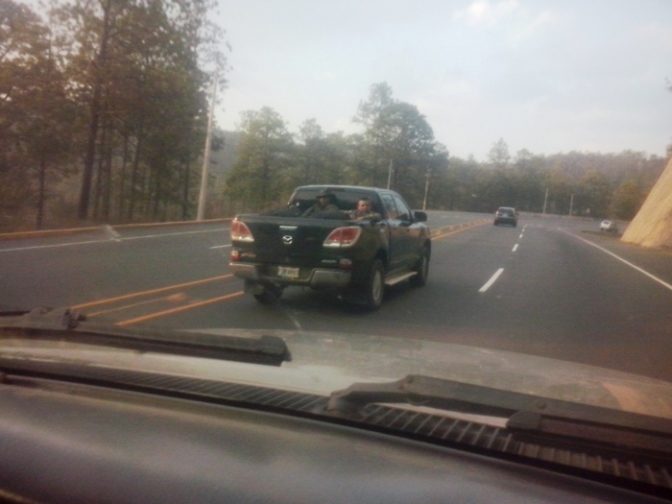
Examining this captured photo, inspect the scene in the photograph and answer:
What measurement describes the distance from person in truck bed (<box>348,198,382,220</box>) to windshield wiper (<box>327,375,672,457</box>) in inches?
311

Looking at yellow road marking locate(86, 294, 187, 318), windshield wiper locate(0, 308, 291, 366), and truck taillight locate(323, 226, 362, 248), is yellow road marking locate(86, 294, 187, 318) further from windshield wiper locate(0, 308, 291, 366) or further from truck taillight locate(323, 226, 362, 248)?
windshield wiper locate(0, 308, 291, 366)

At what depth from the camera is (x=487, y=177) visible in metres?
104

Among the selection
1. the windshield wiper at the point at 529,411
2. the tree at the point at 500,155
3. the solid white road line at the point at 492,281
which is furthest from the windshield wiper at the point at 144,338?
the tree at the point at 500,155

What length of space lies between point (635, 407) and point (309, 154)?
37.9 metres

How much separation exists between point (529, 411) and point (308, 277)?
7555 millimetres

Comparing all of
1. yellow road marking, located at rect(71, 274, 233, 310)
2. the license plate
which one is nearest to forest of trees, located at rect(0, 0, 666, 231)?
yellow road marking, located at rect(71, 274, 233, 310)

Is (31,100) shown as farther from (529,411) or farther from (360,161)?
(529,411)

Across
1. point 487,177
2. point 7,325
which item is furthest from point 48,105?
point 487,177

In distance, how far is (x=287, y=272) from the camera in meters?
10.2

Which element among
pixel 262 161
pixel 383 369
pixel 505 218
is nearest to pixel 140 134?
pixel 262 161

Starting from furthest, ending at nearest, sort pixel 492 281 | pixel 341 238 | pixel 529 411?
1. pixel 492 281
2. pixel 341 238
3. pixel 529 411

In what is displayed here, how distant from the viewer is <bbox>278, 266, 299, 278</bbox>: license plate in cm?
1016

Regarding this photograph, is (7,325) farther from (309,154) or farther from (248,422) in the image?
(309,154)

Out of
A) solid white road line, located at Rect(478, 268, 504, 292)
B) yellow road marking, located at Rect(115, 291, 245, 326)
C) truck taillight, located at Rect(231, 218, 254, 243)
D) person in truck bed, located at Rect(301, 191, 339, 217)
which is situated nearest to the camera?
yellow road marking, located at Rect(115, 291, 245, 326)
